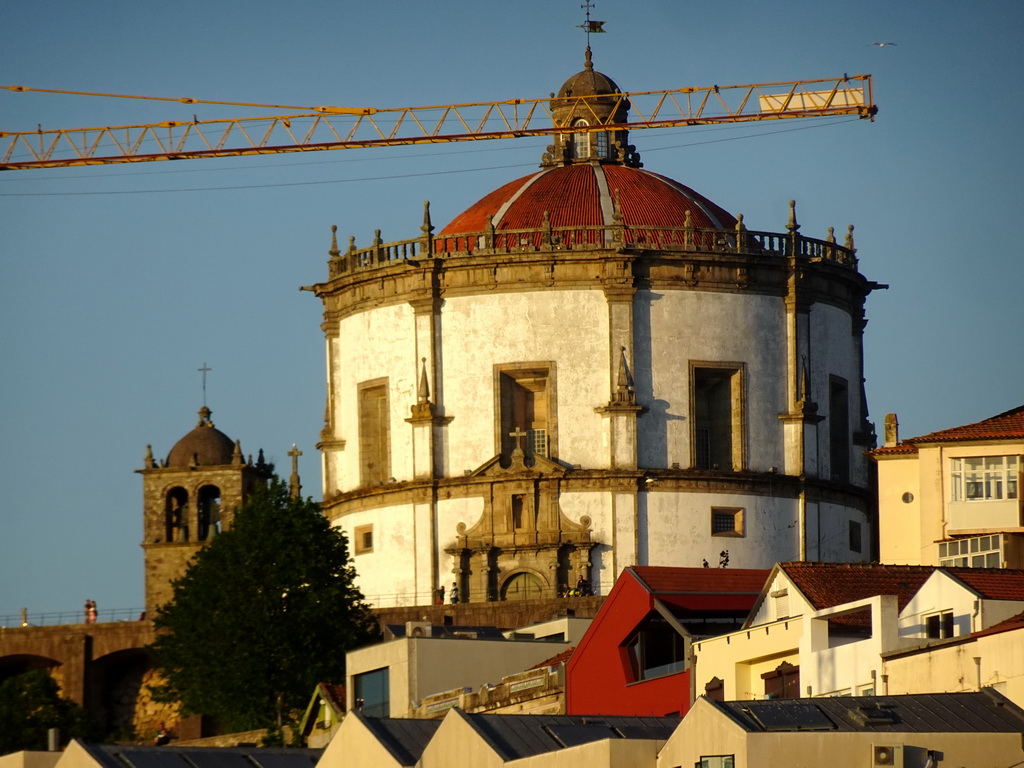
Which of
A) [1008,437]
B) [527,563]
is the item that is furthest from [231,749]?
[527,563]

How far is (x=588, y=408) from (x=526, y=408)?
226 centimetres

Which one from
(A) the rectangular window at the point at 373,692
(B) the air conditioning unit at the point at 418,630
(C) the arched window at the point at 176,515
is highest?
(C) the arched window at the point at 176,515

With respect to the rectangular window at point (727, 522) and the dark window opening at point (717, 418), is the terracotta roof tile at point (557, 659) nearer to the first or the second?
the rectangular window at point (727, 522)

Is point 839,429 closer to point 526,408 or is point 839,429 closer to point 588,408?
point 588,408

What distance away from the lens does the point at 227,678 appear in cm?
8644

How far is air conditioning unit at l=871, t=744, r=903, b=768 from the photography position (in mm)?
53688

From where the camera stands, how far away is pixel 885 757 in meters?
53.8

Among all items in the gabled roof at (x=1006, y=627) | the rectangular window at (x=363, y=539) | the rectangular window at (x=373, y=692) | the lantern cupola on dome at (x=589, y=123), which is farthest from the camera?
the lantern cupola on dome at (x=589, y=123)

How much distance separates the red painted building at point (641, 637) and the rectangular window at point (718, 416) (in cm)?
2629

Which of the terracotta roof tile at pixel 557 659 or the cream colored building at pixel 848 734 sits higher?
the terracotta roof tile at pixel 557 659

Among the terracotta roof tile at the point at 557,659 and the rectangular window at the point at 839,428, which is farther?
the rectangular window at the point at 839,428

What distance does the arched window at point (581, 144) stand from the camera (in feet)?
369

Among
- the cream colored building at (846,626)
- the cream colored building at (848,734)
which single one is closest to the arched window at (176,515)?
the cream colored building at (846,626)

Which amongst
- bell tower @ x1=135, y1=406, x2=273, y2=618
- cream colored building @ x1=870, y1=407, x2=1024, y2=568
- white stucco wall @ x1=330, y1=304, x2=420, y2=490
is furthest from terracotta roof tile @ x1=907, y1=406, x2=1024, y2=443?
bell tower @ x1=135, y1=406, x2=273, y2=618
